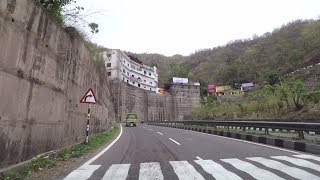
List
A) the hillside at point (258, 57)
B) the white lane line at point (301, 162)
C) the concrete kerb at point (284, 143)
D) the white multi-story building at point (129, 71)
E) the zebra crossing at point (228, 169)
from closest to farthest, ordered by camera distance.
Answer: the zebra crossing at point (228, 169), the white lane line at point (301, 162), the concrete kerb at point (284, 143), the white multi-story building at point (129, 71), the hillside at point (258, 57)

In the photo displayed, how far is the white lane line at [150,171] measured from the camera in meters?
7.66

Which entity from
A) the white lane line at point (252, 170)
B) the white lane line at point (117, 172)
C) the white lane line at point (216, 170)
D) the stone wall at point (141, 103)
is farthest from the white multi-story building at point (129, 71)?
the white lane line at point (252, 170)

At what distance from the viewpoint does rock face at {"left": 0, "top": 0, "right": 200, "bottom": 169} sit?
7.71 m

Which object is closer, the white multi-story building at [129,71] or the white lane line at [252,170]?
the white lane line at [252,170]

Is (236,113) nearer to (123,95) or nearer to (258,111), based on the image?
(258,111)

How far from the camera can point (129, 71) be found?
99750mm

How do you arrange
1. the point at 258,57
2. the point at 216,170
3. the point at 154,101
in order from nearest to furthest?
the point at 216,170, the point at 154,101, the point at 258,57

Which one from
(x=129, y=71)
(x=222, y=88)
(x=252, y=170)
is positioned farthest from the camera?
(x=222, y=88)

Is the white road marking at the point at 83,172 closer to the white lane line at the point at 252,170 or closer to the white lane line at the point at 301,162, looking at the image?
the white lane line at the point at 252,170

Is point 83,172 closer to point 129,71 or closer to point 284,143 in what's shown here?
point 284,143

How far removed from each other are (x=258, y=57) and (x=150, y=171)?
5327 inches

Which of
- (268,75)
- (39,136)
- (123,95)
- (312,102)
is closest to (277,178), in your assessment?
(39,136)

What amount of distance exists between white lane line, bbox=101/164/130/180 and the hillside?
309ft

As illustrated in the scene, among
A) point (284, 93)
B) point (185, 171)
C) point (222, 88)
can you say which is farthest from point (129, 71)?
point (185, 171)
